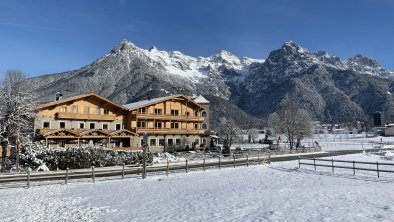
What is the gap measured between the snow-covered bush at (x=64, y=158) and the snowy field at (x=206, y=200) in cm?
884

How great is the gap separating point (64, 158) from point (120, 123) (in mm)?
Result: 24389

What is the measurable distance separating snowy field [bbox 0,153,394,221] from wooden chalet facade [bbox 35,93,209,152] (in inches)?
857

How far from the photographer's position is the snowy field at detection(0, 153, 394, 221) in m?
15.9

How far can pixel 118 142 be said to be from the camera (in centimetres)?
5822

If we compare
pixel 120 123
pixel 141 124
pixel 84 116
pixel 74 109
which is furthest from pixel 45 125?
pixel 141 124

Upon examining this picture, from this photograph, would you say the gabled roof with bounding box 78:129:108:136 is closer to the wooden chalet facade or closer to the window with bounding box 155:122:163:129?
the wooden chalet facade

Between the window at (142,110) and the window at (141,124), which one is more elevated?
the window at (142,110)

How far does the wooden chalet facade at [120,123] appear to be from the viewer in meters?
51.8

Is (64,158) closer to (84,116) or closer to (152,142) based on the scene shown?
(84,116)

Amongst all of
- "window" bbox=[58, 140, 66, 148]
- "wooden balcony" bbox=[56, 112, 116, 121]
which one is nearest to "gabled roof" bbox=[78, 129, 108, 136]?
"window" bbox=[58, 140, 66, 148]

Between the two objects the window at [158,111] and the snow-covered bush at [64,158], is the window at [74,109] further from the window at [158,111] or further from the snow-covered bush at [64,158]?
the snow-covered bush at [64,158]

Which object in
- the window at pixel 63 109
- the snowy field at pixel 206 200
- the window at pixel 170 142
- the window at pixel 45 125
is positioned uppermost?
the window at pixel 63 109

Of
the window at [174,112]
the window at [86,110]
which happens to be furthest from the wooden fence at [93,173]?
the window at [174,112]

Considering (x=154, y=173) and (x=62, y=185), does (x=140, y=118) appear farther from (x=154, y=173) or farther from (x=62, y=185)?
(x=62, y=185)
